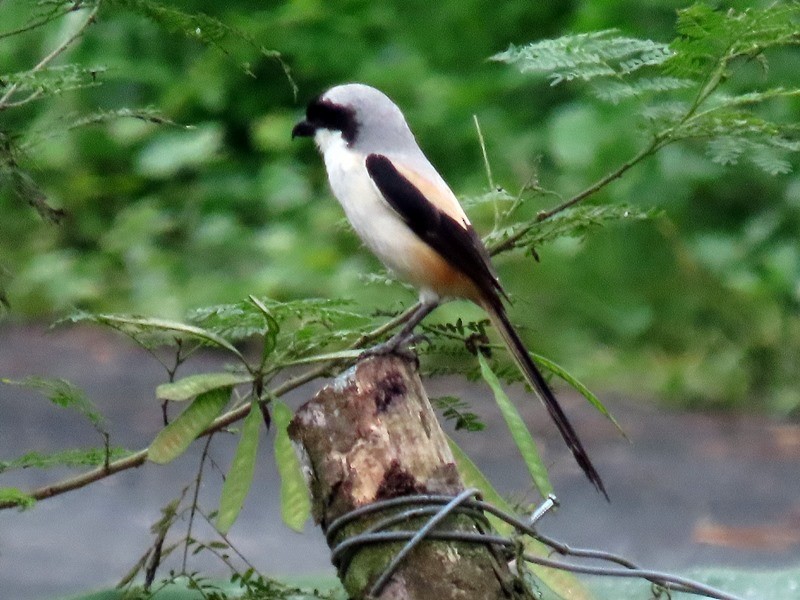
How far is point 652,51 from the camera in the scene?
256 centimetres

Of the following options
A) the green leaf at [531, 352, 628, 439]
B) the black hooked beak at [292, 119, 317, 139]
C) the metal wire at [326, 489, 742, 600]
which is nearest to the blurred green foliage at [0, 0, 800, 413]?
the black hooked beak at [292, 119, 317, 139]

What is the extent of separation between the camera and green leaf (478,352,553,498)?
2.22 meters

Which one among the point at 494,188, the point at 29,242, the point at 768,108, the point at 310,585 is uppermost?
the point at 768,108

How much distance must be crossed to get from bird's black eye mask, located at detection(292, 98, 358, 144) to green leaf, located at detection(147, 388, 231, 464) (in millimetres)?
1037

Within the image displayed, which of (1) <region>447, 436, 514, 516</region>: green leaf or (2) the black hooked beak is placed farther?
(2) the black hooked beak

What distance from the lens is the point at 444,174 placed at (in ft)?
25.7

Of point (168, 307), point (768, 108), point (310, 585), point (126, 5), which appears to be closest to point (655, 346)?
point (768, 108)

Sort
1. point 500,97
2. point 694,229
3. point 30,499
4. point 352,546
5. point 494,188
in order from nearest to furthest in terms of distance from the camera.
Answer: point 352,546 < point 30,499 < point 494,188 < point 694,229 < point 500,97

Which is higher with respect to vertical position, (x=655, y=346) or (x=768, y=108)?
(x=768, y=108)

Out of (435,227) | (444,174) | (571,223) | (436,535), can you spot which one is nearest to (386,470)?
(436,535)

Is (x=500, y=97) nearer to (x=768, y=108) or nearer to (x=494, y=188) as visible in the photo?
(x=768, y=108)

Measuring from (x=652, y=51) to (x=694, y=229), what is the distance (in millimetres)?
5176

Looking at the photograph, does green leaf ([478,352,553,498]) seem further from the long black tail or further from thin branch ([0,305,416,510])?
thin branch ([0,305,416,510])

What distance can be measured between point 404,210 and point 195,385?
903 mm
